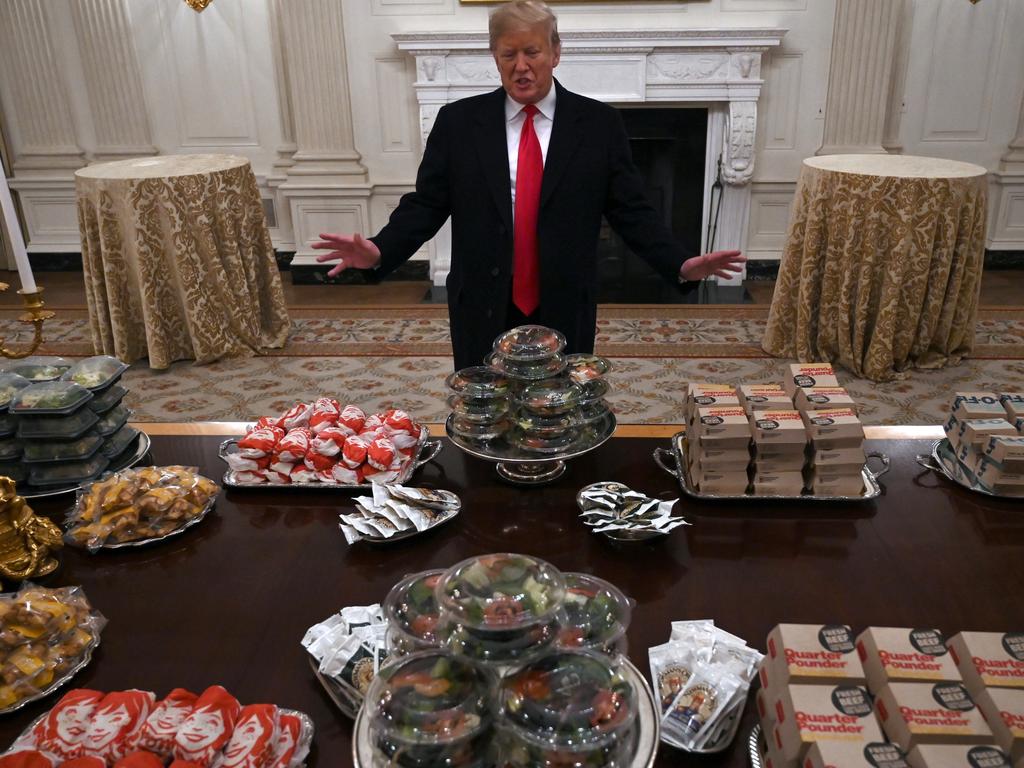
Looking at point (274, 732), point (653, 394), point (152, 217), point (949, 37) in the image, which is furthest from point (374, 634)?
point (949, 37)

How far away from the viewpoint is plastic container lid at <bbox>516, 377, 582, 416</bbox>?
1352mm

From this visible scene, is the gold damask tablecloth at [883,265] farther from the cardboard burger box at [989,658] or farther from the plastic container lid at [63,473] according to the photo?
the plastic container lid at [63,473]

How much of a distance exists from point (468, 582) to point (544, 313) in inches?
51.5

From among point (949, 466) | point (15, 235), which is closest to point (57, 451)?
point (15, 235)

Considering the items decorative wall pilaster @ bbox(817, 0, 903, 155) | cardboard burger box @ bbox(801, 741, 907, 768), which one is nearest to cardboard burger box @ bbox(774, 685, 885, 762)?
cardboard burger box @ bbox(801, 741, 907, 768)

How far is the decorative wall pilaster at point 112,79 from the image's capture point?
507 centimetres

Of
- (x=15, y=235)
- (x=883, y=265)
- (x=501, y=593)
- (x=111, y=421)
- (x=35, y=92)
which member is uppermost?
(x=35, y=92)

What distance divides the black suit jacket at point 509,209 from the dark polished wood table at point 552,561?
66 cm

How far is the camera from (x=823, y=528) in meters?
1.32

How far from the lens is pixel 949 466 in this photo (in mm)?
1467

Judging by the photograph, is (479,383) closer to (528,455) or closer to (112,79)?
(528,455)

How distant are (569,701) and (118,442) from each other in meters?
1.14

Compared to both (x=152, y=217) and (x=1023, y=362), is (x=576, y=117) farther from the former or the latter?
(x=1023, y=362)

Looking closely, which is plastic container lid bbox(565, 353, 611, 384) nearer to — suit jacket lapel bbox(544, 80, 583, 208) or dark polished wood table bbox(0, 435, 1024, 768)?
dark polished wood table bbox(0, 435, 1024, 768)
